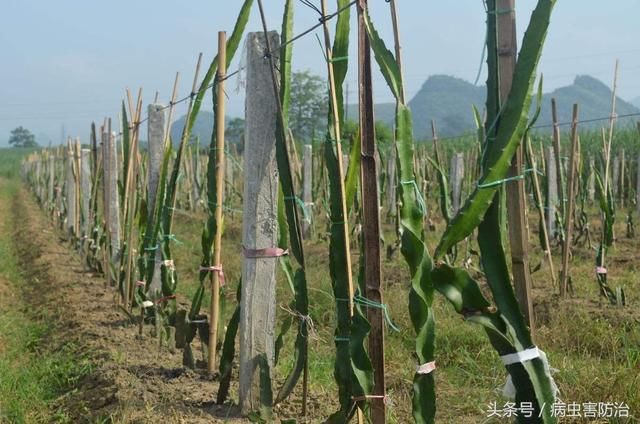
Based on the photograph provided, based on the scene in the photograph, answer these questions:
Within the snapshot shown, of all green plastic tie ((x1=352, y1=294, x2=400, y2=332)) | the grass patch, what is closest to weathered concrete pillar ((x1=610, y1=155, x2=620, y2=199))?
the grass patch

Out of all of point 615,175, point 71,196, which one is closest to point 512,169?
point 71,196

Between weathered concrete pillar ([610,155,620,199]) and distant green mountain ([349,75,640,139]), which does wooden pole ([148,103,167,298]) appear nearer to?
weathered concrete pillar ([610,155,620,199])

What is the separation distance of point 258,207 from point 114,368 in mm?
1509

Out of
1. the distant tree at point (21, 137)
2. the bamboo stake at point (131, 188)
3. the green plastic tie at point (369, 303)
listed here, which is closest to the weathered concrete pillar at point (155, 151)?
the bamboo stake at point (131, 188)

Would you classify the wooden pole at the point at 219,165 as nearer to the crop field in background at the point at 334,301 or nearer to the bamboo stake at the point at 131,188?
the crop field in background at the point at 334,301

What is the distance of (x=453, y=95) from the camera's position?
94312 millimetres

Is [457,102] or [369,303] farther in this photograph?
[457,102]

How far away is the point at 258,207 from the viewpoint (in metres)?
3.05

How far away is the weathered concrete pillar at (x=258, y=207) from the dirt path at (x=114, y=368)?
327 millimetres

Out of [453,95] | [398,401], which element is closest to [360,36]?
[398,401]

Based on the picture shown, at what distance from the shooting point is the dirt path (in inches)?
127

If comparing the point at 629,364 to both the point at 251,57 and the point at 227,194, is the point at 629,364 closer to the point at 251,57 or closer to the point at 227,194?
the point at 251,57

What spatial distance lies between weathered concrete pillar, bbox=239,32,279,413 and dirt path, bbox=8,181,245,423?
1.07 feet

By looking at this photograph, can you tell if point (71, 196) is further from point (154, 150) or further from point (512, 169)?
point (512, 169)
